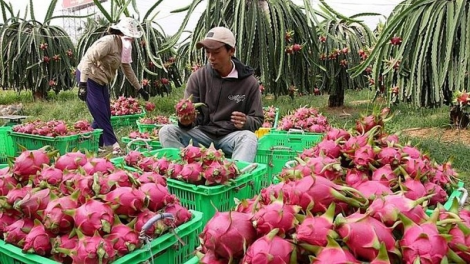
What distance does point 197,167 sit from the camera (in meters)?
2.20

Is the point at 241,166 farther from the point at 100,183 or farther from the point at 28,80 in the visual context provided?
the point at 28,80

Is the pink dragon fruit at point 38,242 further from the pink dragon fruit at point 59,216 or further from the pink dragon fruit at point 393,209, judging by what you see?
the pink dragon fruit at point 393,209

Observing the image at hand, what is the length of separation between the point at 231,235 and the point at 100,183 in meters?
0.70

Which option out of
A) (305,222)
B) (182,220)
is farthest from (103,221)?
(305,222)

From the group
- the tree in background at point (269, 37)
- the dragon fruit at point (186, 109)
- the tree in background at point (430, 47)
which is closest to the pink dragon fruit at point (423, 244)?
the dragon fruit at point (186, 109)

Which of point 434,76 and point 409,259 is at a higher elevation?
point 434,76

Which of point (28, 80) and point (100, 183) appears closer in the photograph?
point (100, 183)

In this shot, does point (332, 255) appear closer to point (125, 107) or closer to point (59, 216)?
point (59, 216)

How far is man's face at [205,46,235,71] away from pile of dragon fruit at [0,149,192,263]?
5.17 ft

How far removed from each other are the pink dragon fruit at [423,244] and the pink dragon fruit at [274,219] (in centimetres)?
26

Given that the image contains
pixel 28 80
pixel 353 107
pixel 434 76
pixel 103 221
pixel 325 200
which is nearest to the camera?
pixel 325 200

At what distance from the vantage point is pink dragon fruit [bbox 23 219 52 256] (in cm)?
138

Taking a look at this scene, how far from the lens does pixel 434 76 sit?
4.30 m

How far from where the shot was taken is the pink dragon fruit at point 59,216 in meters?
1.39
